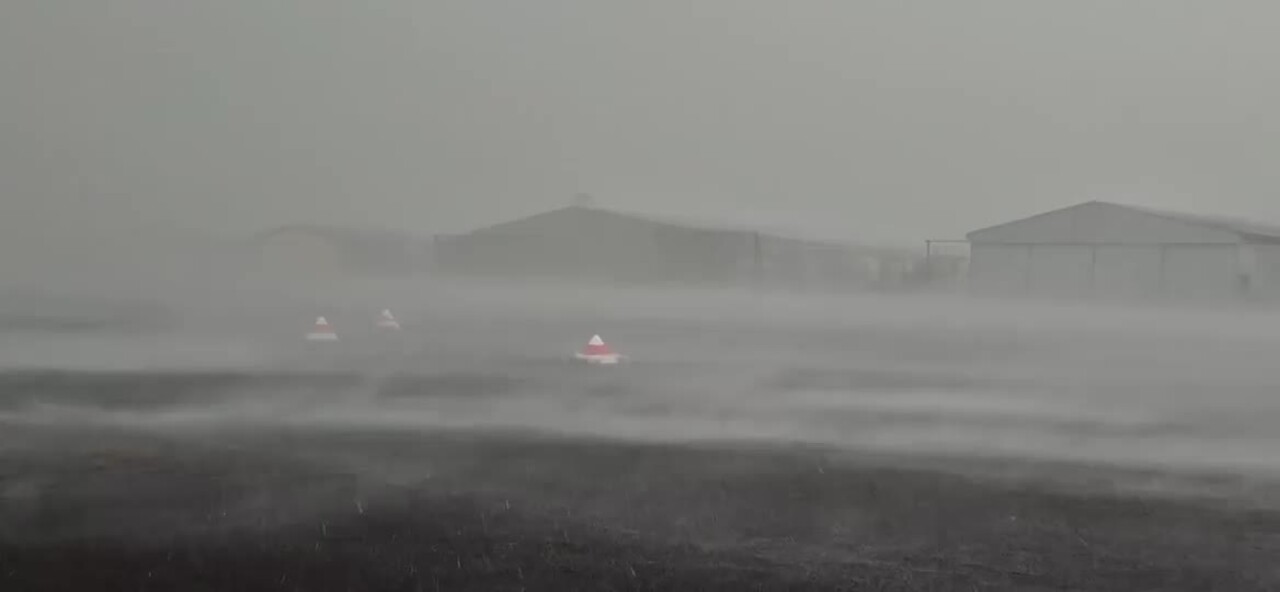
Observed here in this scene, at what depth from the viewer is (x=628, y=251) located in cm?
564

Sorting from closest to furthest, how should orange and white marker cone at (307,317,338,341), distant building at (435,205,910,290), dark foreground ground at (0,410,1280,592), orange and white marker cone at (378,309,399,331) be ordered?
dark foreground ground at (0,410,1280,592) < distant building at (435,205,910,290) < orange and white marker cone at (307,317,338,341) < orange and white marker cone at (378,309,399,331)

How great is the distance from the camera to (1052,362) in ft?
16.6

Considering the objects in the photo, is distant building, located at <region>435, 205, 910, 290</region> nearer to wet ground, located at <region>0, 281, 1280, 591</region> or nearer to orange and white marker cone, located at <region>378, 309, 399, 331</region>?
wet ground, located at <region>0, 281, 1280, 591</region>

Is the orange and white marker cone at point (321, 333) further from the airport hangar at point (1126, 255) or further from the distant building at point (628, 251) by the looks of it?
the airport hangar at point (1126, 255)

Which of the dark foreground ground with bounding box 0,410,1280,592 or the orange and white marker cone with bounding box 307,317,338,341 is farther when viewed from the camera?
the orange and white marker cone with bounding box 307,317,338,341

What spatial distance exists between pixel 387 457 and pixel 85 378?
7.85ft

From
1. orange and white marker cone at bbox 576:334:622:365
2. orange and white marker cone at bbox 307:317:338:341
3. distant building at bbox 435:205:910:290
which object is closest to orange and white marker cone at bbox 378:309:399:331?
orange and white marker cone at bbox 307:317:338:341

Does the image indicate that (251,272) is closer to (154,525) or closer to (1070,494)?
(154,525)

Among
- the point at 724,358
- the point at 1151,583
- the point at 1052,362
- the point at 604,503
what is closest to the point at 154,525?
the point at 604,503

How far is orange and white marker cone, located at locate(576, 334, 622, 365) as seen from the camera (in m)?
5.61

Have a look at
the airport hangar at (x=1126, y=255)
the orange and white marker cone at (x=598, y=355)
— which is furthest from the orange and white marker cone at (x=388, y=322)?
the airport hangar at (x=1126, y=255)

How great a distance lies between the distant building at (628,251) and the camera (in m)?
5.58

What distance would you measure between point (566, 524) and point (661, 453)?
3.06ft

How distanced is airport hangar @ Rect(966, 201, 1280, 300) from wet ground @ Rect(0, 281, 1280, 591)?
6.2 inches
